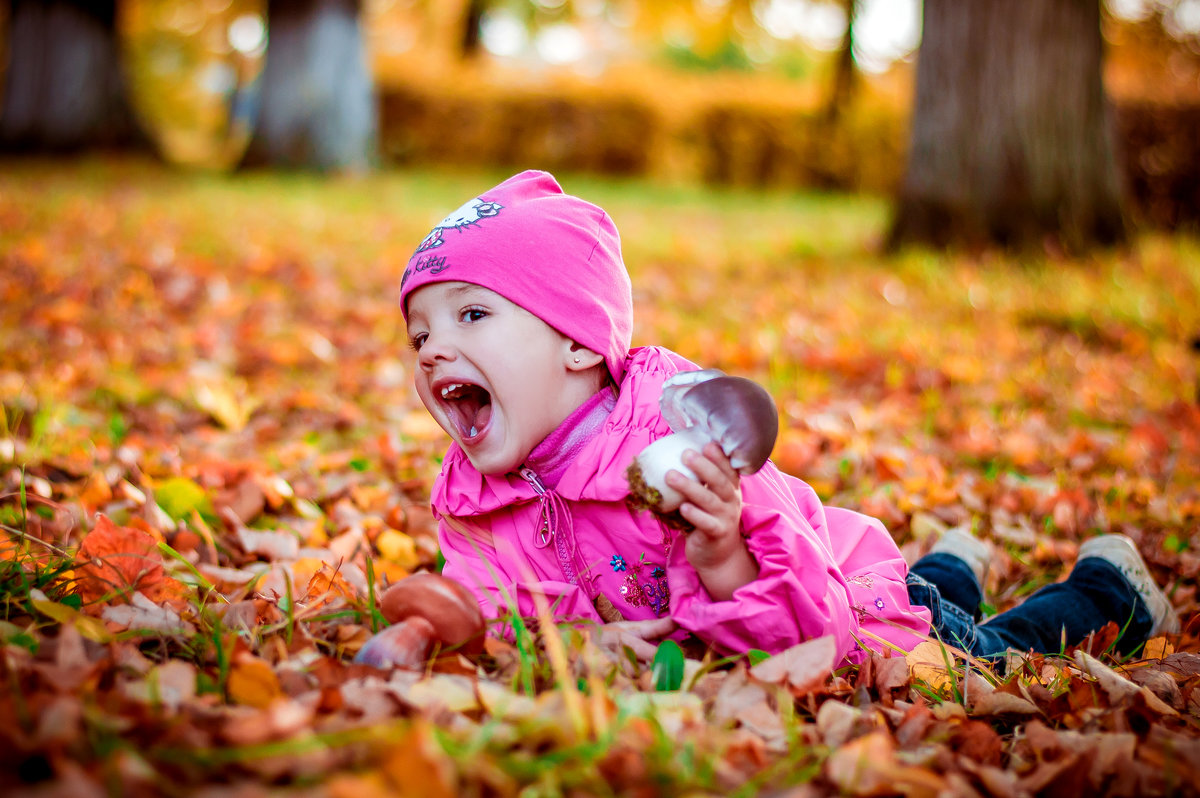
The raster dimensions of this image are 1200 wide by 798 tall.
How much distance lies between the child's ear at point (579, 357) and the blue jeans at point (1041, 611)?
Result: 39.2 inches

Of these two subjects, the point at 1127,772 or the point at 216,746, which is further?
the point at 1127,772

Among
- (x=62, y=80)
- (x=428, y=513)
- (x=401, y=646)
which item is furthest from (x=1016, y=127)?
(x=62, y=80)

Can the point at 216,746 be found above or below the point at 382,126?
below

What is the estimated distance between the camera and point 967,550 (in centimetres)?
236

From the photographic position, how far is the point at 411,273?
70.4 inches

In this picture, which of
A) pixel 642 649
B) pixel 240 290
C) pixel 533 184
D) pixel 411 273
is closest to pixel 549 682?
pixel 642 649

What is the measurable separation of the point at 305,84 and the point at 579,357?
10983 mm

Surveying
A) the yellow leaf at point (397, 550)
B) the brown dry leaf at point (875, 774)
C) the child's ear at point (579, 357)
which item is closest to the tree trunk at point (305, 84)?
the yellow leaf at point (397, 550)

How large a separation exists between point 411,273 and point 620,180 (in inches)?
488

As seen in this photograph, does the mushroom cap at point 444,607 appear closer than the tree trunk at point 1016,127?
Yes

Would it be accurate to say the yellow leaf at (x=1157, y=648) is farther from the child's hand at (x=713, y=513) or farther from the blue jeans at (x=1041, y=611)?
the child's hand at (x=713, y=513)

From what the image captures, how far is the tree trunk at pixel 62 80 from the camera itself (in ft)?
37.2

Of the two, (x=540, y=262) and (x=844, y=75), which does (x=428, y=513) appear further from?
(x=844, y=75)

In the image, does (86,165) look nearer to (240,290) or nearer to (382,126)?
(382,126)
